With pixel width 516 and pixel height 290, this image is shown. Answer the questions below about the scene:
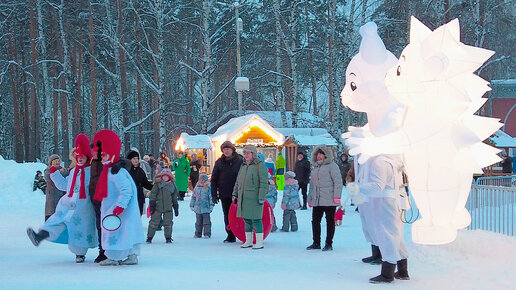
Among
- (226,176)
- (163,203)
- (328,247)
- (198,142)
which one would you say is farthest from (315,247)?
(198,142)

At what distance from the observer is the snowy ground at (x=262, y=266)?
24.9ft

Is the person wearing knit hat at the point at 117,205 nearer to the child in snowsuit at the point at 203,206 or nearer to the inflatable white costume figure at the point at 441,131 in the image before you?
the inflatable white costume figure at the point at 441,131

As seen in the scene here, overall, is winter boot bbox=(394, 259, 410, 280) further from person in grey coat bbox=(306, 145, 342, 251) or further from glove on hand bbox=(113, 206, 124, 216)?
glove on hand bbox=(113, 206, 124, 216)

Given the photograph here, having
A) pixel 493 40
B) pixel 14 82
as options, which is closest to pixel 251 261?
pixel 493 40

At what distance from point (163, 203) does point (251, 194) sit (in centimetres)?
188

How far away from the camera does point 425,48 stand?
670cm

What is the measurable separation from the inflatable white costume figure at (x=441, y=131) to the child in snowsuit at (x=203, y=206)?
6.46 m

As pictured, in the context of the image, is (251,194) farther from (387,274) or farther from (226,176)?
(387,274)

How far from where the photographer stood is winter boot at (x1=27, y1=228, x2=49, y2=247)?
885cm

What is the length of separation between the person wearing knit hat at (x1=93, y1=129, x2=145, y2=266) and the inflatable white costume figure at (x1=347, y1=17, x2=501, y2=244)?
11.9ft

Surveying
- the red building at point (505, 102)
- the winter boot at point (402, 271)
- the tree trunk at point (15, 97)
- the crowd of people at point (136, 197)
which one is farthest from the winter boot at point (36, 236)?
the red building at point (505, 102)

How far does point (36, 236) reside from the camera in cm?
891

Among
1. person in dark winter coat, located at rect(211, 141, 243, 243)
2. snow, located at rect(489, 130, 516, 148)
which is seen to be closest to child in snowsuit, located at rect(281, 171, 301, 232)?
person in dark winter coat, located at rect(211, 141, 243, 243)

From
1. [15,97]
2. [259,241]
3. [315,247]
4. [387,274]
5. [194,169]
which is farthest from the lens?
[15,97]
